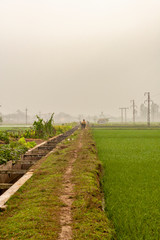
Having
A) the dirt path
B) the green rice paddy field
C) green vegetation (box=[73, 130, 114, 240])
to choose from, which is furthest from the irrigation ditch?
the green rice paddy field

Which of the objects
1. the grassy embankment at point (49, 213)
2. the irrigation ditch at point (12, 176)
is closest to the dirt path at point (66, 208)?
the grassy embankment at point (49, 213)

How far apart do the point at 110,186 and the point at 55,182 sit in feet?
4.45

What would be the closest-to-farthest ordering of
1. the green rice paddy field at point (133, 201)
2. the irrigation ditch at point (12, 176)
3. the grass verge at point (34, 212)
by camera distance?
1. the grass verge at point (34, 212)
2. the green rice paddy field at point (133, 201)
3. the irrigation ditch at point (12, 176)

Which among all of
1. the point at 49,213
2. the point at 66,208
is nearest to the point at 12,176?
the point at 66,208

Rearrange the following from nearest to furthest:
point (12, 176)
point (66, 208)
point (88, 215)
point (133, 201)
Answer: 1. point (88, 215)
2. point (66, 208)
3. point (133, 201)
4. point (12, 176)

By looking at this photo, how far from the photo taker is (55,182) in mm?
4559

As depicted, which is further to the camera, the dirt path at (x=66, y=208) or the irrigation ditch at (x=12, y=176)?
the irrigation ditch at (x=12, y=176)

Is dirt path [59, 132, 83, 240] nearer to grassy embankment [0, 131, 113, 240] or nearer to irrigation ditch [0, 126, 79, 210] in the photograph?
grassy embankment [0, 131, 113, 240]

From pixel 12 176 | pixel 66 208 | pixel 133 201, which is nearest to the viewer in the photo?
pixel 66 208

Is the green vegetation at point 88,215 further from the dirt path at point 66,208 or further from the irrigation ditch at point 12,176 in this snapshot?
the irrigation ditch at point 12,176

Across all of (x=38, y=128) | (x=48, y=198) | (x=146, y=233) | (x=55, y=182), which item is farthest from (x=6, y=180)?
(x=38, y=128)

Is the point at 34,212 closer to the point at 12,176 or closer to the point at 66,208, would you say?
the point at 66,208

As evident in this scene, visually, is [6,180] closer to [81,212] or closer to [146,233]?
[81,212]

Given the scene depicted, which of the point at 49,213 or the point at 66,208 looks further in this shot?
the point at 66,208
